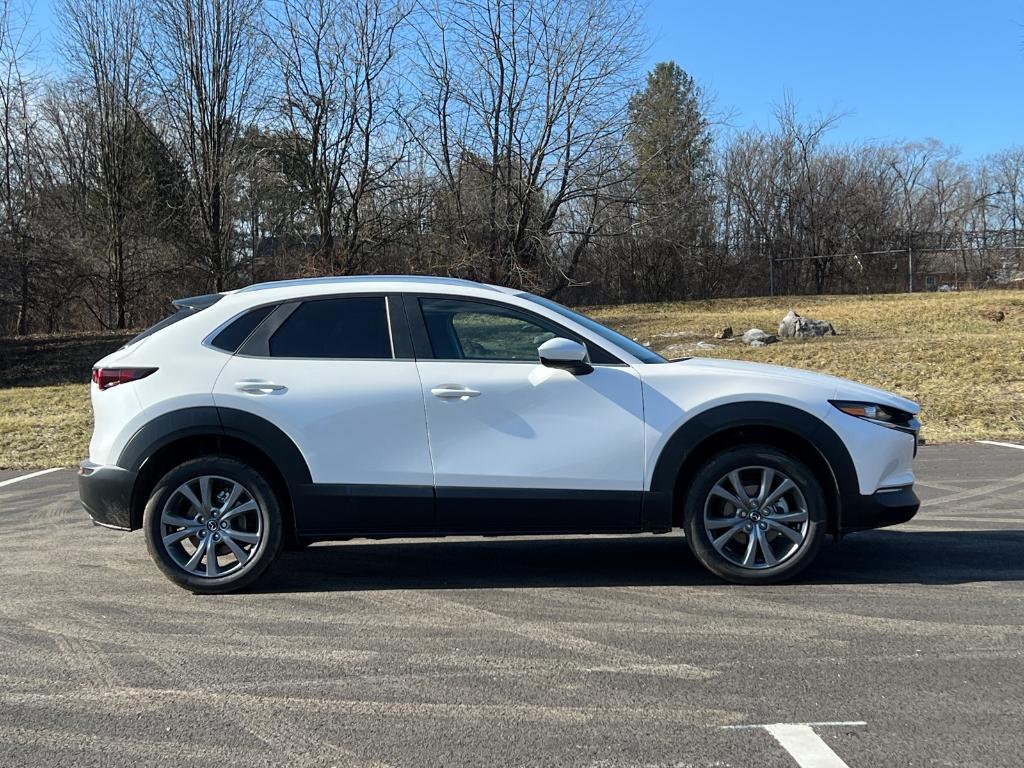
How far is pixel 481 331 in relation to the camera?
17.7 feet

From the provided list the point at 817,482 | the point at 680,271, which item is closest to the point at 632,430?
the point at 817,482

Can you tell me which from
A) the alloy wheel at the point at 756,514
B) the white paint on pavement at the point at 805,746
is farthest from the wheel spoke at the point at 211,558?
the white paint on pavement at the point at 805,746

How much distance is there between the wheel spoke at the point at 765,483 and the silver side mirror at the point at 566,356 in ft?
3.86

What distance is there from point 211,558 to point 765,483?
3.29 m

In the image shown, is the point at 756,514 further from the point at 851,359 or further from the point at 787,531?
the point at 851,359

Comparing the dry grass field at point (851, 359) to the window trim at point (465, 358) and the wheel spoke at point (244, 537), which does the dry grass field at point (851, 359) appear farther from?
the window trim at point (465, 358)

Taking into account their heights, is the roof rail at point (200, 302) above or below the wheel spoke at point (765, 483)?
above

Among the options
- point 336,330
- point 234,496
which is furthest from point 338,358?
point 234,496

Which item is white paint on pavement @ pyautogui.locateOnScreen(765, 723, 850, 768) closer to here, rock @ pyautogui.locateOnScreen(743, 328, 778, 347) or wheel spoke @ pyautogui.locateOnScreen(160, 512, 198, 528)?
wheel spoke @ pyautogui.locateOnScreen(160, 512, 198, 528)

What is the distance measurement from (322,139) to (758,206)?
23.3m

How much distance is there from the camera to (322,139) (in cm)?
2873

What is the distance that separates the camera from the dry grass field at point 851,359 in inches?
478

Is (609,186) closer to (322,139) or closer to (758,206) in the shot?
(322,139)

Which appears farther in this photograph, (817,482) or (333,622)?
(817,482)
